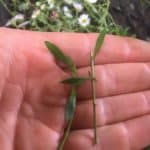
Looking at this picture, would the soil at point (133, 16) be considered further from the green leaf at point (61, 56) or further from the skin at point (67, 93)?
the green leaf at point (61, 56)

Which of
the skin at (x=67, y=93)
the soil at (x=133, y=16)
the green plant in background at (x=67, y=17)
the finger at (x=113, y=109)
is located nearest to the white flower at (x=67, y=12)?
the green plant in background at (x=67, y=17)

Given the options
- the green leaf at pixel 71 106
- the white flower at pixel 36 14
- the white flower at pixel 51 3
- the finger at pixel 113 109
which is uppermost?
the white flower at pixel 51 3

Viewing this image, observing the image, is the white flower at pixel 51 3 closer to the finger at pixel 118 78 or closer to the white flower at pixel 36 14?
the white flower at pixel 36 14

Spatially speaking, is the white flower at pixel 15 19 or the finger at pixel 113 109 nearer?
the finger at pixel 113 109

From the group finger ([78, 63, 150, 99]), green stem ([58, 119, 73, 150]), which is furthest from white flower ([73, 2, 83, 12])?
green stem ([58, 119, 73, 150])

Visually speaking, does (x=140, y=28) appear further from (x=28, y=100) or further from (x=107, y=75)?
(x=28, y=100)

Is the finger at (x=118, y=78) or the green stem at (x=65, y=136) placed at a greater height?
the finger at (x=118, y=78)

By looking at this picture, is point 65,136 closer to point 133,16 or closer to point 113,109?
point 113,109

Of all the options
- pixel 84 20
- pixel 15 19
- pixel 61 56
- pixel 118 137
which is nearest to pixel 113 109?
pixel 118 137
